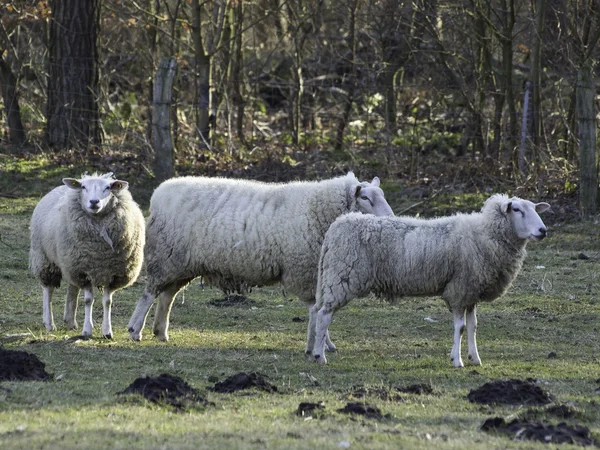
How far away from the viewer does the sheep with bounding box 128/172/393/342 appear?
898 centimetres

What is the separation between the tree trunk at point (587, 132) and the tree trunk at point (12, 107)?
9.72 metres

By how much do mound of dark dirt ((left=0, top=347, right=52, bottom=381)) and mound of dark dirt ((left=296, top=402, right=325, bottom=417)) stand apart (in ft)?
6.59

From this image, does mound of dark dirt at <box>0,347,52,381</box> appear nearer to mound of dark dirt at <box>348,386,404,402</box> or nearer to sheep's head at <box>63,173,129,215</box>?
sheep's head at <box>63,173,129,215</box>

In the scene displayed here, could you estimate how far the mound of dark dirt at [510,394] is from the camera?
6.66 metres

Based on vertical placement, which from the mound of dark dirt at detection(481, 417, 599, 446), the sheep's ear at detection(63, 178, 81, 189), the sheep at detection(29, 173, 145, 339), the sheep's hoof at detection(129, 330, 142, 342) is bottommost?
the sheep's hoof at detection(129, 330, 142, 342)

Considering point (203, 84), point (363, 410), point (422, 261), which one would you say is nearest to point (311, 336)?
point (422, 261)

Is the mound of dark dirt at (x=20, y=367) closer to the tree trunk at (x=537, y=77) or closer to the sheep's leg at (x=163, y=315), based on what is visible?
the sheep's leg at (x=163, y=315)

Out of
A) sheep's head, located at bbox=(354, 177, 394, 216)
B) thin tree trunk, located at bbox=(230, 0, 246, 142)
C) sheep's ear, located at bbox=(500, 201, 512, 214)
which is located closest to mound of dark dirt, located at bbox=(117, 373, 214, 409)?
sheep's head, located at bbox=(354, 177, 394, 216)

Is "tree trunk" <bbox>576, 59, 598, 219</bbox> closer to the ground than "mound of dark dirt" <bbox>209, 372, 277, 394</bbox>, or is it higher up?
higher up

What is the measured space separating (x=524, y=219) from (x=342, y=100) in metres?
12.3

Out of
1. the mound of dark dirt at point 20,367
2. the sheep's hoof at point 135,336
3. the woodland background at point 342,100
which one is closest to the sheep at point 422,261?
the sheep's hoof at point 135,336

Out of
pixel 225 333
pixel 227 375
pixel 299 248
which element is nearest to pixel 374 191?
pixel 299 248

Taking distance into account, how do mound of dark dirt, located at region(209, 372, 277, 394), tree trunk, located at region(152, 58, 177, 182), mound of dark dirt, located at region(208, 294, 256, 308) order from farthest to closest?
tree trunk, located at region(152, 58, 177, 182) → mound of dark dirt, located at region(208, 294, 256, 308) → mound of dark dirt, located at region(209, 372, 277, 394)

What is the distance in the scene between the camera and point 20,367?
278 inches
